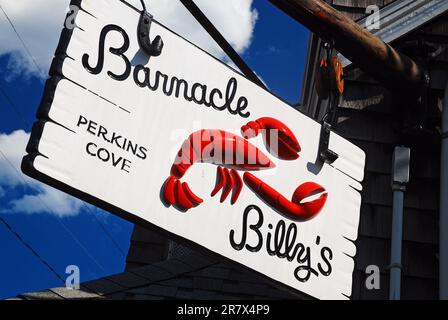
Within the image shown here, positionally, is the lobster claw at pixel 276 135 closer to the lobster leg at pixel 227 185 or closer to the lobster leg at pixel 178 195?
the lobster leg at pixel 227 185

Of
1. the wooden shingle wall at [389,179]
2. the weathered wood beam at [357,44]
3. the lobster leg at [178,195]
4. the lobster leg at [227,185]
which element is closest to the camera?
the lobster leg at [178,195]

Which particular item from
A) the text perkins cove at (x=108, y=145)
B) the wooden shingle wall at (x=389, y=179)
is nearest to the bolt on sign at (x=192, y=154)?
the text perkins cove at (x=108, y=145)

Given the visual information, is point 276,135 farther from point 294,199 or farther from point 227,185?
point 227,185

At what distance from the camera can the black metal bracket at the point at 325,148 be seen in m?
4.38

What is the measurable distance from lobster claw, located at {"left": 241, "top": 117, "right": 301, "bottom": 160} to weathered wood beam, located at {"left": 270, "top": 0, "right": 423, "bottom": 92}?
0.92m

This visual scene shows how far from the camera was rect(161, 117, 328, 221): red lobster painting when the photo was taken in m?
3.76

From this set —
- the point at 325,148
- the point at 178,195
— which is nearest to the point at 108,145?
the point at 178,195

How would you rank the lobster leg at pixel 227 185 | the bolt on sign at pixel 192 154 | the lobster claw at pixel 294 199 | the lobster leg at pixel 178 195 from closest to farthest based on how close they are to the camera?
1. the bolt on sign at pixel 192 154
2. the lobster leg at pixel 178 195
3. the lobster leg at pixel 227 185
4. the lobster claw at pixel 294 199

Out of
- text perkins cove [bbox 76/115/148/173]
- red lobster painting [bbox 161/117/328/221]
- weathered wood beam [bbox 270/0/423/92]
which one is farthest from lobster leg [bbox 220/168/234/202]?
weathered wood beam [bbox 270/0/423/92]

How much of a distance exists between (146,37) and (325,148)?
1241 millimetres

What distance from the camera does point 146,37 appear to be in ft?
12.5

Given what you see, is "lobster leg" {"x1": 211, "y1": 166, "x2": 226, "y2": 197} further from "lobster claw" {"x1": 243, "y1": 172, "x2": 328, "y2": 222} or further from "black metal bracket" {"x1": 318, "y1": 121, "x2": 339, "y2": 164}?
"black metal bracket" {"x1": 318, "y1": 121, "x2": 339, "y2": 164}

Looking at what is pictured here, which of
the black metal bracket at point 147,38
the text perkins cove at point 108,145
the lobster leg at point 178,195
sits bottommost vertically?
the lobster leg at point 178,195

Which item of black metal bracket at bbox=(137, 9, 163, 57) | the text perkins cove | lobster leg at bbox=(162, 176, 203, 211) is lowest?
lobster leg at bbox=(162, 176, 203, 211)
